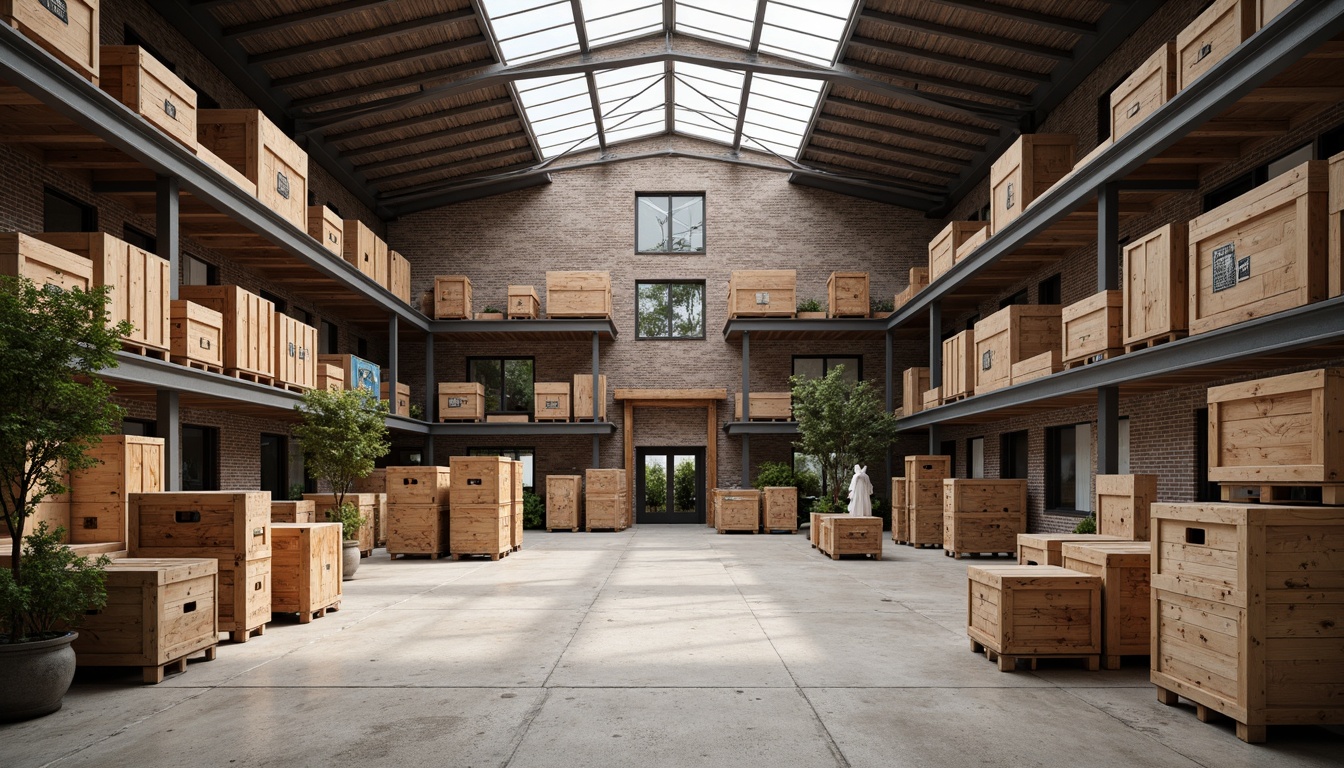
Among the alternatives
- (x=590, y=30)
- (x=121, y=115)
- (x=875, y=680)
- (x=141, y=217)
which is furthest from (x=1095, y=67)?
(x=141, y=217)

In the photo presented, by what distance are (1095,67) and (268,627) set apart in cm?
1773

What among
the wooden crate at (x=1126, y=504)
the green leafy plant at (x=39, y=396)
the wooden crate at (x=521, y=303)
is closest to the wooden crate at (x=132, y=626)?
the green leafy plant at (x=39, y=396)

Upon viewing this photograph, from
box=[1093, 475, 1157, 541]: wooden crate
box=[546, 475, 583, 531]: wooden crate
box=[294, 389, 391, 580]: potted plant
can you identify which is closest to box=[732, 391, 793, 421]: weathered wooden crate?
box=[546, 475, 583, 531]: wooden crate

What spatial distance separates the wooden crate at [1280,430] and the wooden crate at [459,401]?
2120 cm

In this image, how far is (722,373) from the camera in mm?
28578

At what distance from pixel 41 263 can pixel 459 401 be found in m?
17.0

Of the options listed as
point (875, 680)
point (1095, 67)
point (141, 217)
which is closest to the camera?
point (875, 680)

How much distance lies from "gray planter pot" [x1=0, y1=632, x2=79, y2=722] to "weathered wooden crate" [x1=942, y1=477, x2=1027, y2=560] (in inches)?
599

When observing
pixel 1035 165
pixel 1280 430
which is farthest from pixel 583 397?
pixel 1280 430

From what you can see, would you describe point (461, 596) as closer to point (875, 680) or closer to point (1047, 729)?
point (875, 680)

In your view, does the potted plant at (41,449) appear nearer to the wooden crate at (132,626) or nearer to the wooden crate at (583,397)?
the wooden crate at (132,626)

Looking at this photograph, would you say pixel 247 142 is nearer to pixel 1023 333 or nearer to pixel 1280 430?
pixel 1023 333

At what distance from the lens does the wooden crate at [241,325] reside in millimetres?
12750

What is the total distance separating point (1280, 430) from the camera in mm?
6137
